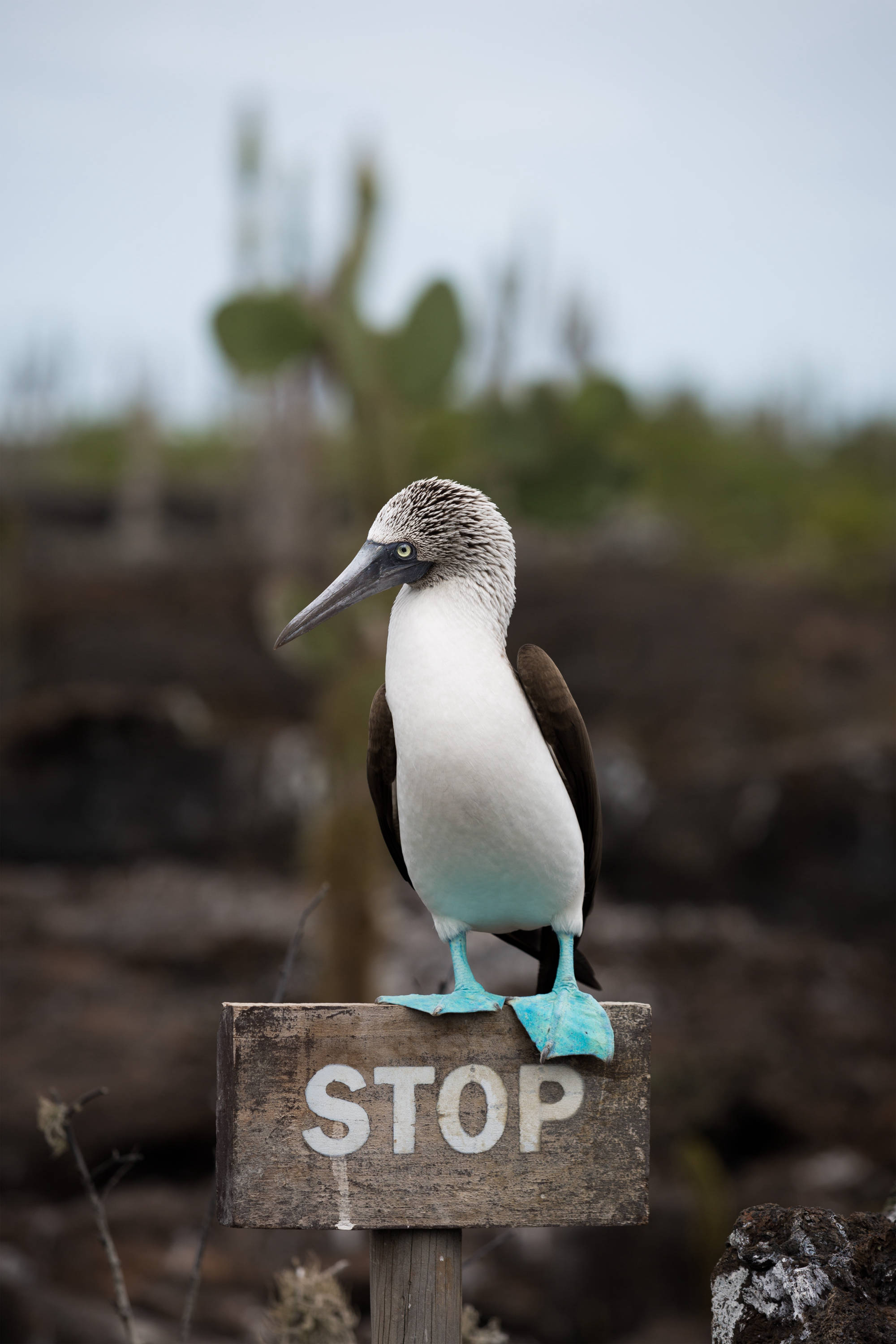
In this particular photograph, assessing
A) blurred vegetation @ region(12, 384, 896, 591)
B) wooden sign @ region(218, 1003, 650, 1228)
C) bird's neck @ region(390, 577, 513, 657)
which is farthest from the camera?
blurred vegetation @ region(12, 384, 896, 591)

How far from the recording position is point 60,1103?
2.42 m

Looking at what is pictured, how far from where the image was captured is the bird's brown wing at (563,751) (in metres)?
2.12

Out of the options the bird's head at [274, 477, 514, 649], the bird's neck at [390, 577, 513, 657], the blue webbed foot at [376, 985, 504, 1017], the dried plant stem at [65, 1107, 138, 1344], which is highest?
the bird's head at [274, 477, 514, 649]

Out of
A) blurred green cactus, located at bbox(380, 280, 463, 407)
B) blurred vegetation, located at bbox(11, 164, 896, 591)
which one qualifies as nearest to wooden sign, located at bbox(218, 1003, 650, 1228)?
blurred vegetation, located at bbox(11, 164, 896, 591)

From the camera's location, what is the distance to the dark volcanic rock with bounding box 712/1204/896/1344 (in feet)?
6.04

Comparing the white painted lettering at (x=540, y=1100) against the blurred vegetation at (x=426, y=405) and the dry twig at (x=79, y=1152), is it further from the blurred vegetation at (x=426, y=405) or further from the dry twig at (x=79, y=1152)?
the blurred vegetation at (x=426, y=405)

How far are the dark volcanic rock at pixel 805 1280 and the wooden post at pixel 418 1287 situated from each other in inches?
17.0

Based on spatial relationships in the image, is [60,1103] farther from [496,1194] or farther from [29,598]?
[29,598]

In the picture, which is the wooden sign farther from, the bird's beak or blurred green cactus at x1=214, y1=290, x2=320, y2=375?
blurred green cactus at x1=214, y1=290, x2=320, y2=375

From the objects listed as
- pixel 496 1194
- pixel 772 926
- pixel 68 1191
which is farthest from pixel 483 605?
pixel 772 926

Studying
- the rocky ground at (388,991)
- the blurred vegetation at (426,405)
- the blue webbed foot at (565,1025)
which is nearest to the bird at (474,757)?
the blue webbed foot at (565,1025)

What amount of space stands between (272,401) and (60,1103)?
1002 cm

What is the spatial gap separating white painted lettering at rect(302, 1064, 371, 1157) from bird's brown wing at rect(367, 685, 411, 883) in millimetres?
370

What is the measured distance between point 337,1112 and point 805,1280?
76 cm
